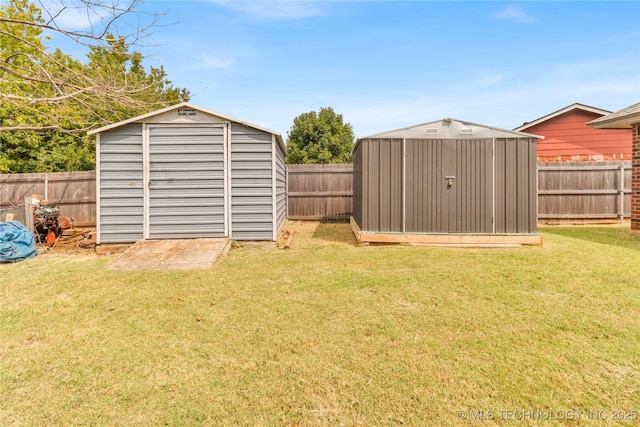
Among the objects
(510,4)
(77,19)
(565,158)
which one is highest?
(510,4)

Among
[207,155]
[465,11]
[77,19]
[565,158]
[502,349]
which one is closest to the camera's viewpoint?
[502,349]

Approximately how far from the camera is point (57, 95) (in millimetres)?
5789

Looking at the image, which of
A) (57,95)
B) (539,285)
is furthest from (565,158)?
(57,95)

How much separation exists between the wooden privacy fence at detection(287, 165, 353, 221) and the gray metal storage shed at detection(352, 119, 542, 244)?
4.10 m

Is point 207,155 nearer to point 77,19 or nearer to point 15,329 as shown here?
point 77,19

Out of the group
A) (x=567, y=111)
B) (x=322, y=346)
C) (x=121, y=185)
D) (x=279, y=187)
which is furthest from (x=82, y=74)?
(x=567, y=111)

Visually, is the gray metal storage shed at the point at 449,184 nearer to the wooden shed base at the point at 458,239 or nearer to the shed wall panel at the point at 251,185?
the wooden shed base at the point at 458,239

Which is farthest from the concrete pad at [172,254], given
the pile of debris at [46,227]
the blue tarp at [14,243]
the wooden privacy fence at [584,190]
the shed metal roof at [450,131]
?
the wooden privacy fence at [584,190]

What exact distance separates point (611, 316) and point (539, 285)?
0.89m

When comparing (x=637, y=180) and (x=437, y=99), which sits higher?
(x=437, y=99)

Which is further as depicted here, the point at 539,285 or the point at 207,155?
the point at 207,155

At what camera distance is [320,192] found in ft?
34.6

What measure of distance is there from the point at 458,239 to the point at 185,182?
225 inches

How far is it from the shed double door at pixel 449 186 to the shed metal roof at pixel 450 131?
0.10m
